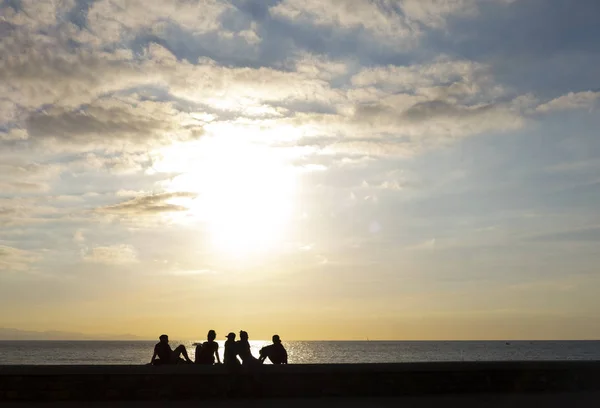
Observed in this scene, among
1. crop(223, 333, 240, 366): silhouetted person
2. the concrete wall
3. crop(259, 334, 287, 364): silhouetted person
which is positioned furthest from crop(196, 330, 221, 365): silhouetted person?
the concrete wall

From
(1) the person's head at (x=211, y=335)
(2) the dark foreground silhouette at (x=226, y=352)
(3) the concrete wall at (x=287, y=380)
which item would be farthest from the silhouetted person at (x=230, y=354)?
(1) the person's head at (x=211, y=335)

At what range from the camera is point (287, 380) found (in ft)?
42.7

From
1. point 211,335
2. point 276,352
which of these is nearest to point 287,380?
point 276,352

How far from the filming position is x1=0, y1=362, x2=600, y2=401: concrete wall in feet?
40.9

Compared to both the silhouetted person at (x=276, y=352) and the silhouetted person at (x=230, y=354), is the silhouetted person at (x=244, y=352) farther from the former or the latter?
the silhouetted person at (x=276, y=352)

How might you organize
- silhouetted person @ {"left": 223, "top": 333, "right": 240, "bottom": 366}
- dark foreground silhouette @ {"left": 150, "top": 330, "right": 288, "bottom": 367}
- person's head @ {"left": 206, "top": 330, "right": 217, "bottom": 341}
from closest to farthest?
silhouetted person @ {"left": 223, "top": 333, "right": 240, "bottom": 366} < dark foreground silhouette @ {"left": 150, "top": 330, "right": 288, "bottom": 367} < person's head @ {"left": 206, "top": 330, "right": 217, "bottom": 341}

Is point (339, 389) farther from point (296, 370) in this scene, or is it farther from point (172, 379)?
point (172, 379)

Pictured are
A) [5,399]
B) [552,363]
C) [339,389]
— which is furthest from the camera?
[552,363]

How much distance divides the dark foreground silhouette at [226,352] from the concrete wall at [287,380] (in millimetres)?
363

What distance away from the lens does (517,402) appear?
12508mm

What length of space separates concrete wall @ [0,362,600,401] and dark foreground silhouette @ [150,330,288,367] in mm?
363

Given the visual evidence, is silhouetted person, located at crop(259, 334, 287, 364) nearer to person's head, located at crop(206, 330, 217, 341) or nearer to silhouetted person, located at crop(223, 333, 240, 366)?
person's head, located at crop(206, 330, 217, 341)

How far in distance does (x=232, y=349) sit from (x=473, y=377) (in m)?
4.86

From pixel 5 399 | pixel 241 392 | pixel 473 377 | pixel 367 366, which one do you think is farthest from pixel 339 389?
pixel 5 399
